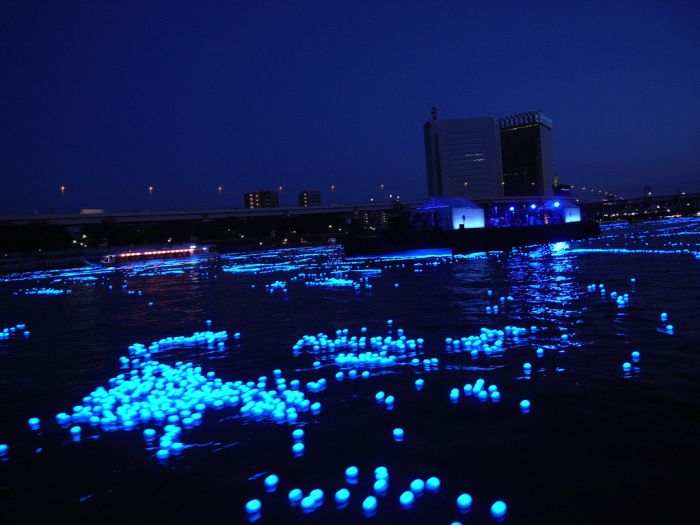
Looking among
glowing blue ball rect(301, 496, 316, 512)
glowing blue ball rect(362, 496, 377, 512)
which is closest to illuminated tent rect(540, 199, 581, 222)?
glowing blue ball rect(362, 496, 377, 512)

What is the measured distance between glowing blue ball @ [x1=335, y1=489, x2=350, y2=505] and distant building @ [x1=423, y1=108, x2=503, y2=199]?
5941 inches

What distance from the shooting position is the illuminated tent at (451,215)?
64438mm

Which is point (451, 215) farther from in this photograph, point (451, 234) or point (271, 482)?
point (271, 482)

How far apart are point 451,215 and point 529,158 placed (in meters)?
146

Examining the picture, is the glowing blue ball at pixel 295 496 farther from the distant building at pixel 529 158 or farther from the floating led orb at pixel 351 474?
the distant building at pixel 529 158

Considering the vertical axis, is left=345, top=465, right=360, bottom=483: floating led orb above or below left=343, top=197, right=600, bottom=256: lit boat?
below

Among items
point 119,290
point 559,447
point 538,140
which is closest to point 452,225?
point 119,290

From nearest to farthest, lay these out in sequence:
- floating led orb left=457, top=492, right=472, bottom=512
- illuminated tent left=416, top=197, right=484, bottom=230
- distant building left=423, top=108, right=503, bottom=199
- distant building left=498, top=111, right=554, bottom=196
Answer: floating led orb left=457, top=492, right=472, bottom=512 < illuminated tent left=416, top=197, right=484, bottom=230 < distant building left=423, top=108, right=503, bottom=199 < distant building left=498, top=111, right=554, bottom=196

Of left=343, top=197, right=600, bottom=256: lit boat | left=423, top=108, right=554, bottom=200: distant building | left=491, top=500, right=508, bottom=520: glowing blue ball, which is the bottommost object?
left=491, top=500, right=508, bottom=520: glowing blue ball

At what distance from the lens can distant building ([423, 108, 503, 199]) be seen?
15262 cm

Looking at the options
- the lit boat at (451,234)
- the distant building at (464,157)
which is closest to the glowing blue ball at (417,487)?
the lit boat at (451,234)

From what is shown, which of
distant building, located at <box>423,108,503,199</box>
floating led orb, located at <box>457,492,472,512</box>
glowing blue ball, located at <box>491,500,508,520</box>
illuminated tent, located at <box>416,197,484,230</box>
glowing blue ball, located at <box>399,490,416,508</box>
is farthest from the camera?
distant building, located at <box>423,108,503,199</box>

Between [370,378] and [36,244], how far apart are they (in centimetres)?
10271

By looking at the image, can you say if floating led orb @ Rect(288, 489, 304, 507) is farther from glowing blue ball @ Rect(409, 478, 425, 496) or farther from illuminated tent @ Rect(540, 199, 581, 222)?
illuminated tent @ Rect(540, 199, 581, 222)
